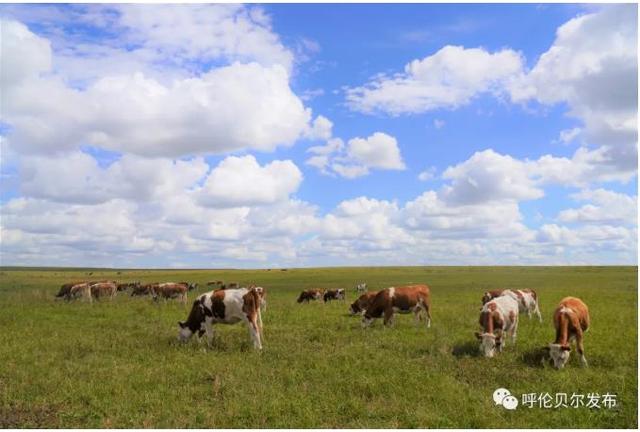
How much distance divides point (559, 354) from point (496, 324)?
2457 millimetres

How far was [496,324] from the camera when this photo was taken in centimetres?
1523

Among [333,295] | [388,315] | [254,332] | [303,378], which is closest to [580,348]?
[303,378]

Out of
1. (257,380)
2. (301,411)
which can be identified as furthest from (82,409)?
(301,411)

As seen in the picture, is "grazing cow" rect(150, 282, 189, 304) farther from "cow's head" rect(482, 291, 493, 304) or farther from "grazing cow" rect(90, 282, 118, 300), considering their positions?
"cow's head" rect(482, 291, 493, 304)

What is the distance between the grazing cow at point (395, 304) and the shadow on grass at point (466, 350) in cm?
438

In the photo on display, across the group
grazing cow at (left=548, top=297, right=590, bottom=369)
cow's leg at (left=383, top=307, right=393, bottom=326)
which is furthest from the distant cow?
grazing cow at (left=548, top=297, right=590, bottom=369)

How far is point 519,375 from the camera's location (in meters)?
12.1

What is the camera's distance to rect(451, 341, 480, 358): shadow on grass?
1431 cm

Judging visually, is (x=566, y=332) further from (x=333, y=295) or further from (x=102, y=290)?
(x=102, y=290)

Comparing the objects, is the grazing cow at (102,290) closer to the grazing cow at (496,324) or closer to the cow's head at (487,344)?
the grazing cow at (496,324)

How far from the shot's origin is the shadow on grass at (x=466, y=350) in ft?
47.0

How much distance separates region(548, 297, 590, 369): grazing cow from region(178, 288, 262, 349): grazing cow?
8662 millimetres

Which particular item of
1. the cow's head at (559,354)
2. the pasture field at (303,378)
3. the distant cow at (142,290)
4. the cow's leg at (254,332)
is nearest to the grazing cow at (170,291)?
the distant cow at (142,290)

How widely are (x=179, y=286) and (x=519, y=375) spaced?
84.7 ft
